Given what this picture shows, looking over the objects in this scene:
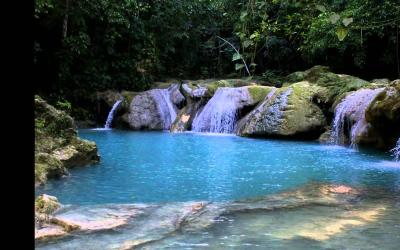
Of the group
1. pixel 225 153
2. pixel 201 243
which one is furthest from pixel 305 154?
pixel 201 243

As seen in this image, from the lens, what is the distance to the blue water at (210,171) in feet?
24.4

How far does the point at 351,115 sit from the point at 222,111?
5.48 meters

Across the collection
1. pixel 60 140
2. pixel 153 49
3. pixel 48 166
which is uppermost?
pixel 153 49

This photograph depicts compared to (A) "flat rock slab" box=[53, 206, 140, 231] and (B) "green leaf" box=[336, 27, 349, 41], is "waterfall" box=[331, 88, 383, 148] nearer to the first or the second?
(A) "flat rock slab" box=[53, 206, 140, 231]

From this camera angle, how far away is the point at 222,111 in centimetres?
1831

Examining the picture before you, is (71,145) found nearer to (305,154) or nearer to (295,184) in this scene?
(295,184)

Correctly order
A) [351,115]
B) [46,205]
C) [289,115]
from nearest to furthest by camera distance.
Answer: [46,205]
[351,115]
[289,115]

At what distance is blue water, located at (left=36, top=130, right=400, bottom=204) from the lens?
7.45m

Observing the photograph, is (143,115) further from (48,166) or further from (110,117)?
(48,166)

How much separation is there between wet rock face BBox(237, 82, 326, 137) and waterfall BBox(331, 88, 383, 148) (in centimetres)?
87

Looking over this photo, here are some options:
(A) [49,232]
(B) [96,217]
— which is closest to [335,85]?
(B) [96,217]

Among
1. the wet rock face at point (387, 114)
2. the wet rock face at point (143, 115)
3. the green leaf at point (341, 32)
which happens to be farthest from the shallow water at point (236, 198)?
the wet rock face at point (143, 115)

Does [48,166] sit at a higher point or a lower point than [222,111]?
lower

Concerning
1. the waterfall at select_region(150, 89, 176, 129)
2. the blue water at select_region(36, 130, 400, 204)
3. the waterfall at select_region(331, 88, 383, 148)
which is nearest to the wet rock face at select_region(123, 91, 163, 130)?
the waterfall at select_region(150, 89, 176, 129)
